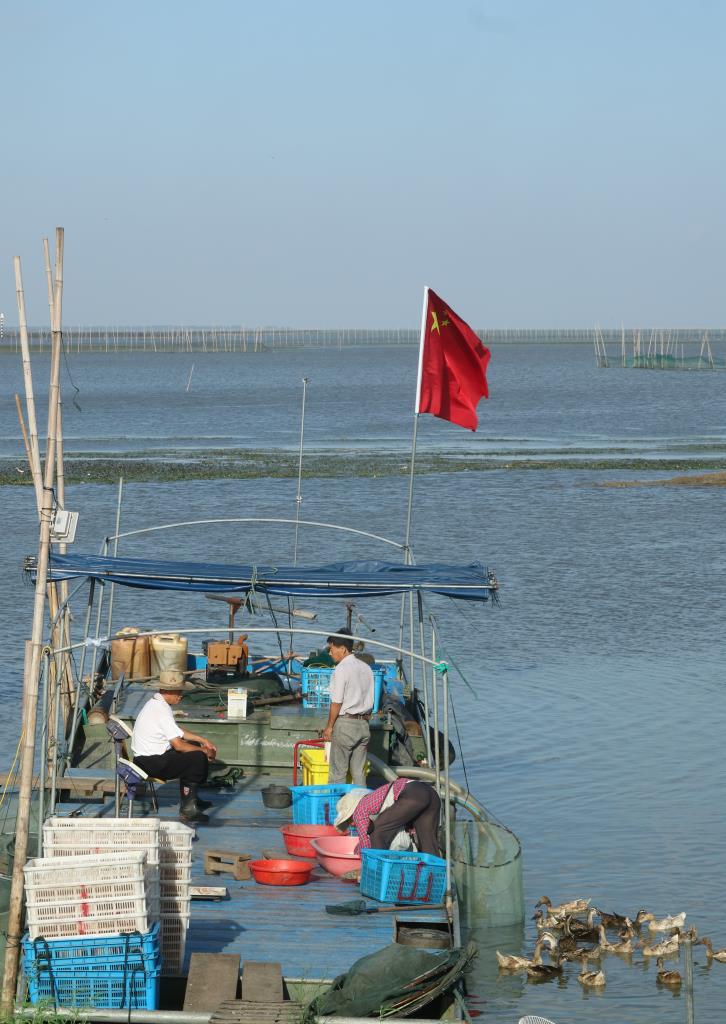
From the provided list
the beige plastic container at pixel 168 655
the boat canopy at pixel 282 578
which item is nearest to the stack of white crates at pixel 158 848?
the boat canopy at pixel 282 578

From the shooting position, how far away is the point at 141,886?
27.5ft

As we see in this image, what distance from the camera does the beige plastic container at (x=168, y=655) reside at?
16531 millimetres

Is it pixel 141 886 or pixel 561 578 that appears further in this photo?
pixel 561 578

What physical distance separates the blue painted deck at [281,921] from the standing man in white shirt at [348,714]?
923mm

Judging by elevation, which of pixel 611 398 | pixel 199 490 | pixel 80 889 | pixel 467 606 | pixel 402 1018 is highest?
pixel 611 398

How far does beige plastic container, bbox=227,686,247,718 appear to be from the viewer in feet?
48.1

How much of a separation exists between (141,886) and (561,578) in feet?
69.2

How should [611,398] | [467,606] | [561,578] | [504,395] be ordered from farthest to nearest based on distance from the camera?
[504,395], [611,398], [561,578], [467,606]

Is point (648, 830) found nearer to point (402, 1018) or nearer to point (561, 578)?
point (402, 1018)

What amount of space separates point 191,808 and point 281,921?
2282mm

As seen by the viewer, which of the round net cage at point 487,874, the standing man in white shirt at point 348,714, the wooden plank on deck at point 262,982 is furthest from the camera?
the standing man in white shirt at point 348,714

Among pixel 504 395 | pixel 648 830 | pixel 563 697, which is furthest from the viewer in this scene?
pixel 504 395

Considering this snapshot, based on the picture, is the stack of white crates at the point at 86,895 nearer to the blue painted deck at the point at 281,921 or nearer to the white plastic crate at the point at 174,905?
the white plastic crate at the point at 174,905

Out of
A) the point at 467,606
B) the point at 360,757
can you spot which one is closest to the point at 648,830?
the point at 360,757
